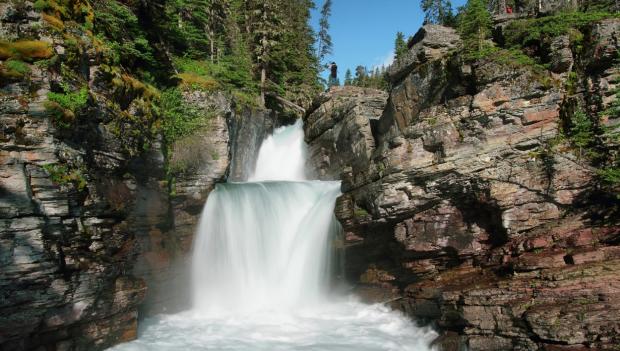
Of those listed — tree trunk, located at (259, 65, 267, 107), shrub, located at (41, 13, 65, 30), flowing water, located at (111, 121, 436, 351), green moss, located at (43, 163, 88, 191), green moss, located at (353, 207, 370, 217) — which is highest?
tree trunk, located at (259, 65, 267, 107)

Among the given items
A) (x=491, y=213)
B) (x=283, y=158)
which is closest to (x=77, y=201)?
(x=491, y=213)

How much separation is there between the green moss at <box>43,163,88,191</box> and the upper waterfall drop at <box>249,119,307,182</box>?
14.2 m

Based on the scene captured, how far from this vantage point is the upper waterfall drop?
24.6 meters

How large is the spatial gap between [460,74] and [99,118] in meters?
11.1

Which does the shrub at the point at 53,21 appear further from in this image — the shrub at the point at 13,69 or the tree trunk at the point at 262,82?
the tree trunk at the point at 262,82

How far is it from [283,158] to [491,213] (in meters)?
15.1

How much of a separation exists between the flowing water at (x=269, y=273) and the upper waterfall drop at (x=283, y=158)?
677 centimetres

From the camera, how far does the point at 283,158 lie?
2523 centimetres

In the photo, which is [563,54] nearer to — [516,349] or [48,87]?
[516,349]


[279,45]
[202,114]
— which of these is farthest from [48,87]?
[279,45]

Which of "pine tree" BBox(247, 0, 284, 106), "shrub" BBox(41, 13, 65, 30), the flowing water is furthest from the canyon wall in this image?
"pine tree" BBox(247, 0, 284, 106)

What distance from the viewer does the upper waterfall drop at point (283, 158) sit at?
24.6 metres

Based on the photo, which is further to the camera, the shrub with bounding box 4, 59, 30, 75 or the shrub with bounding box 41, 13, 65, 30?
the shrub with bounding box 41, 13, 65, 30

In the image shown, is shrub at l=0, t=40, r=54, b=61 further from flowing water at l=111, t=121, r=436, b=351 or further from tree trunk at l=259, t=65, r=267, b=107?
tree trunk at l=259, t=65, r=267, b=107
